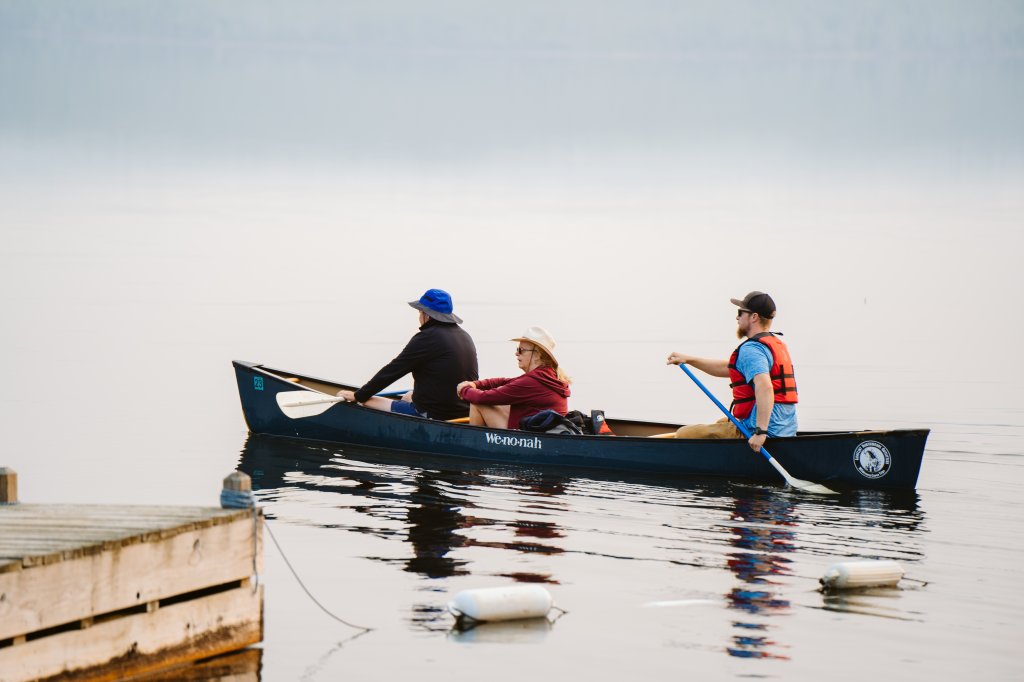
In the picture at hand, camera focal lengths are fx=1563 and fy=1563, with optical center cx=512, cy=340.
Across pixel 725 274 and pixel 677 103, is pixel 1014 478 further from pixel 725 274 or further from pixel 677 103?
pixel 677 103

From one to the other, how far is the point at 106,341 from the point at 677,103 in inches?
3307

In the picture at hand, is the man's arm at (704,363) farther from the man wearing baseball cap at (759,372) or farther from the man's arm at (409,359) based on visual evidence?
the man's arm at (409,359)

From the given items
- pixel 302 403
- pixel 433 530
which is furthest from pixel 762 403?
pixel 302 403

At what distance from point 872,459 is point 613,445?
191 centimetres

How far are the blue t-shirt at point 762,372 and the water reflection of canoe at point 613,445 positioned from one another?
0.12 metres

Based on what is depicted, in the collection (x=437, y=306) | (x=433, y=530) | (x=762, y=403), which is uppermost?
(x=437, y=306)

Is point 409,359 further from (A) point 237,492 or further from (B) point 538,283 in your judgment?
(B) point 538,283

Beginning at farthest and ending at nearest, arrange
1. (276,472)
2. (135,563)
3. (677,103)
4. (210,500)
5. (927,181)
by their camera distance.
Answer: (677,103) → (927,181) → (276,472) → (210,500) → (135,563)

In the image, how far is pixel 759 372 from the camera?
1068 centimetres

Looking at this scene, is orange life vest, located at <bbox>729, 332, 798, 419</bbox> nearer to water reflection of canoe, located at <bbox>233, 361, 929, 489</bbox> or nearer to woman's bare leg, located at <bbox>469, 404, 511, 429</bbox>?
water reflection of canoe, located at <bbox>233, 361, 929, 489</bbox>

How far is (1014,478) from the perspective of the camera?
1229 cm

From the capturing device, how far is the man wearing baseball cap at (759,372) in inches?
422

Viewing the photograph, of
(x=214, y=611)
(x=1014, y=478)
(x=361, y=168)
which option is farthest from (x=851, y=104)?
(x=214, y=611)

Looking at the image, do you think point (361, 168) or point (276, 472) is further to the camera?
point (361, 168)
